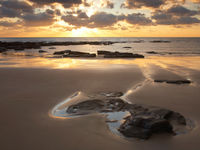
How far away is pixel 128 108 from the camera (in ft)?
18.3

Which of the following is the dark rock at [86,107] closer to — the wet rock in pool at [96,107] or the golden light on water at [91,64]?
the wet rock in pool at [96,107]

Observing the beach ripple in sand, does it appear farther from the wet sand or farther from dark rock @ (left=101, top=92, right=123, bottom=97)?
dark rock @ (left=101, top=92, right=123, bottom=97)

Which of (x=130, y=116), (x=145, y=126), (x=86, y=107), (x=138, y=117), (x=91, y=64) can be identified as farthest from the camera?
(x=91, y=64)

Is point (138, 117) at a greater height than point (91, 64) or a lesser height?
lesser

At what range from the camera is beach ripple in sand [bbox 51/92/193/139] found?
4.16 meters

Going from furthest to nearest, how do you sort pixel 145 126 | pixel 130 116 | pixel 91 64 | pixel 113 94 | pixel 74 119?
pixel 91 64, pixel 113 94, pixel 74 119, pixel 130 116, pixel 145 126

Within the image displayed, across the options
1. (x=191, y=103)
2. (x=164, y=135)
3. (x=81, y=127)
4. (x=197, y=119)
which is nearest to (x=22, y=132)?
(x=81, y=127)

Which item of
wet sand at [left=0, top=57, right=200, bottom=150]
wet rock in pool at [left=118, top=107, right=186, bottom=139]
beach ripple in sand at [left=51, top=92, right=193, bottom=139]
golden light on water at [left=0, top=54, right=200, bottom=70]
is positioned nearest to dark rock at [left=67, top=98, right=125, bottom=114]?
beach ripple in sand at [left=51, top=92, right=193, bottom=139]

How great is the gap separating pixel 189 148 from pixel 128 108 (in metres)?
2.07

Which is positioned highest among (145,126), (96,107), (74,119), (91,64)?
(91,64)

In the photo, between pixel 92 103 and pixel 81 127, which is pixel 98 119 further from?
pixel 92 103

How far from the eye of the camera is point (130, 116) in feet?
15.8

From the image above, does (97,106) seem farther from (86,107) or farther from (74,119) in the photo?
(74,119)

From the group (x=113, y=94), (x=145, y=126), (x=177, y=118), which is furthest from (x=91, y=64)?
(x=145, y=126)
